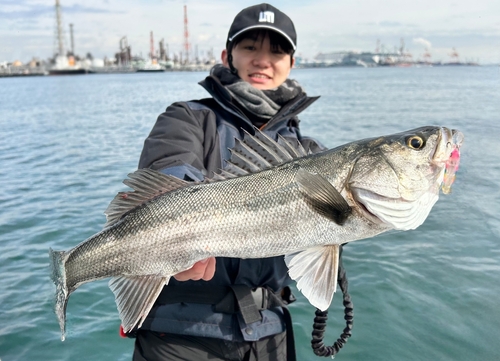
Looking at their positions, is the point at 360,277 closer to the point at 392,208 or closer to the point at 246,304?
the point at 246,304

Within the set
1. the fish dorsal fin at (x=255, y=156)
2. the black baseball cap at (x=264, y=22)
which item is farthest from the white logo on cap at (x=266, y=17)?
the fish dorsal fin at (x=255, y=156)

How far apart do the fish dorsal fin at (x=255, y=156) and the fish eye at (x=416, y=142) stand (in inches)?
28.4

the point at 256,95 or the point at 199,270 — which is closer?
the point at 199,270

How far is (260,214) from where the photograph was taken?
2.77m

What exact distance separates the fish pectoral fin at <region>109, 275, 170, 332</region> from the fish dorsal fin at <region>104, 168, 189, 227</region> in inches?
15.8

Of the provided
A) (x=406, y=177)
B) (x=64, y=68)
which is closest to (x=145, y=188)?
(x=406, y=177)

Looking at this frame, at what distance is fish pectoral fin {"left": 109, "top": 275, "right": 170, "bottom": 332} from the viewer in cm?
280

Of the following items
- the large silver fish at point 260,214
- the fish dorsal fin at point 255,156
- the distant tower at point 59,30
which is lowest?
the large silver fish at point 260,214

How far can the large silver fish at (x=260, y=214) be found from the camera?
2.72 metres

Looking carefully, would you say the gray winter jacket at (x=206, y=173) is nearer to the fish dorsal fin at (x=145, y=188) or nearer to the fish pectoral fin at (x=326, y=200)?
the fish dorsal fin at (x=145, y=188)

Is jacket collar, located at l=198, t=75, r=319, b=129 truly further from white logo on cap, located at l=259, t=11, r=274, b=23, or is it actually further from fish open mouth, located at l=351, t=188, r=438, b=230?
fish open mouth, located at l=351, t=188, r=438, b=230

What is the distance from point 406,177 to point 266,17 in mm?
2094

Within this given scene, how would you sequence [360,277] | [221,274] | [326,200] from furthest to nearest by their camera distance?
[360,277] < [221,274] < [326,200]

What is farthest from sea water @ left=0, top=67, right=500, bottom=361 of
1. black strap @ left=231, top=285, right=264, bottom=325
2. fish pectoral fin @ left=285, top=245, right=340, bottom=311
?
fish pectoral fin @ left=285, top=245, right=340, bottom=311
